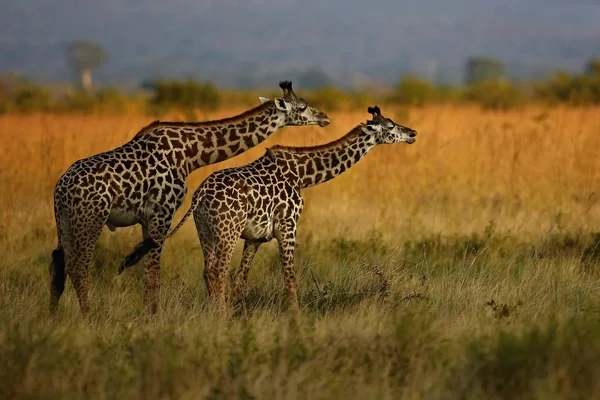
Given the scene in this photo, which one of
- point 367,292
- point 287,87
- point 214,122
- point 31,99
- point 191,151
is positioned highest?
point 287,87

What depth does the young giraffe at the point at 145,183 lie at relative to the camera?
25.5 ft

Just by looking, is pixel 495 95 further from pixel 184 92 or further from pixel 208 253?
pixel 208 253

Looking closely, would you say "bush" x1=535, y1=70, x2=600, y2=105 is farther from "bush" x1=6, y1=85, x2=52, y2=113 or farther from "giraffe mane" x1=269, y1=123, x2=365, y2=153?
"giraffe mane" x1=269, y1=123, x2=365, y2=153

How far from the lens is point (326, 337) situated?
257 inches

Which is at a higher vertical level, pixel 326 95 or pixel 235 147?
pixel 235 147

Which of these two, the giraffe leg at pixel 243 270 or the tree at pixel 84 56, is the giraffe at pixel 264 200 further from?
the tree at pixel 84 56

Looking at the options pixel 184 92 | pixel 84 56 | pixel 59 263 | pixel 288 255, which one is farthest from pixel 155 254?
pixel 84 56

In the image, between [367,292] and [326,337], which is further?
[367,292]

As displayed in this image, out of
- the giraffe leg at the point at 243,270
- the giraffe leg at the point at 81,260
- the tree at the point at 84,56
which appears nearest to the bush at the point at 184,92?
the giraffe leg at the point at 243,270

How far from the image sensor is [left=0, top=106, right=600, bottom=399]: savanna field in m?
5.84

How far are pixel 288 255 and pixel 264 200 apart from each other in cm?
50

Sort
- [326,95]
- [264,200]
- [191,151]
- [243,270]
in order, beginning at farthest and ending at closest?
[326,95], [191,151], [243,270], [264,200]

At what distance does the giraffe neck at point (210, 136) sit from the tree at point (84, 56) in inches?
4414

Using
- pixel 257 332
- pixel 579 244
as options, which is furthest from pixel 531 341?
pixel 579 244
